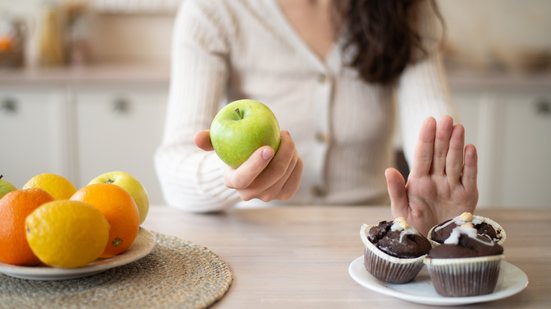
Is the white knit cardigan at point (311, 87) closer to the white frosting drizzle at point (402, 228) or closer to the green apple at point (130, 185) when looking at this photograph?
the green apple at point (130, 185)

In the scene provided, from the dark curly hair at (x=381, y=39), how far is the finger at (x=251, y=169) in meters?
0.71

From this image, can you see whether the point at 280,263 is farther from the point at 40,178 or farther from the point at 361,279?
the point at 40,178

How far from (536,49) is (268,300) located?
8.85 ft

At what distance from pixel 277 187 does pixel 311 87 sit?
643 millimetres

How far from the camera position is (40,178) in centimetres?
104

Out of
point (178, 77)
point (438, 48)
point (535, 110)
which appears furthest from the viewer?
point (535, 110)

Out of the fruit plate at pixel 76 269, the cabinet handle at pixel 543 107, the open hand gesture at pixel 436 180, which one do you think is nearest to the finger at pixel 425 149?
the open hand gesture at pixel 436 180

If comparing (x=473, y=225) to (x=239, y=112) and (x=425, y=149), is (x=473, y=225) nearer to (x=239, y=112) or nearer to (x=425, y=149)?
(x=425, y=149)

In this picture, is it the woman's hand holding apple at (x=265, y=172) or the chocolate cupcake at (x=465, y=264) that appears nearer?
the chocolate cupcake at (x=465, y=264)

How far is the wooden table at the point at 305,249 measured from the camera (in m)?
0.91

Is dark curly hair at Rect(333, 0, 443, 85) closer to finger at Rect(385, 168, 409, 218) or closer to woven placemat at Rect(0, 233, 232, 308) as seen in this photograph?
finger at Rect(385, 168, 409, 218)

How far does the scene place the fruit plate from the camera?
88 centimetres

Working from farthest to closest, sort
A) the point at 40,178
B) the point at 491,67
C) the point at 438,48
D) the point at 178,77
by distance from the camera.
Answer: the point at 491,67 < the point at 438,48 < the point at 178,77 < the point at 40,178

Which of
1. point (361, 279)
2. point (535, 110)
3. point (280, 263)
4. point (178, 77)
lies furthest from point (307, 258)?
A: point (535, 110)
